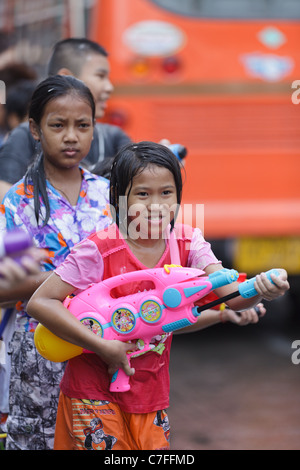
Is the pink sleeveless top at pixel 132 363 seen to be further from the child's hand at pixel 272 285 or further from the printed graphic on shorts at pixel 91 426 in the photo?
the child's hand at pixel 272 285

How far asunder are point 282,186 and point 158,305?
10.8 feet

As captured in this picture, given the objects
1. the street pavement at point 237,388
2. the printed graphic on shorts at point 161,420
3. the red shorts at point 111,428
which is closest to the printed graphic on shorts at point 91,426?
the red shorts at point 111,428

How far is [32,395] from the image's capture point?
2.67m

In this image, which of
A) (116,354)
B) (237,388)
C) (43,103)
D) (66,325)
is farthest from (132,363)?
(237,388)

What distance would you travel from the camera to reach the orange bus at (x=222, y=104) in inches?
207

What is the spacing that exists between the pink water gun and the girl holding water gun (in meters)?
0.04

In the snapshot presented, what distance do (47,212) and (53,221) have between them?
0.04 m

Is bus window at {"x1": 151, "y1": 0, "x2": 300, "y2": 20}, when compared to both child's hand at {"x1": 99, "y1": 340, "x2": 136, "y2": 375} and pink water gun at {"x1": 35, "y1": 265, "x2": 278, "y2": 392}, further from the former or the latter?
child's hand at {"x1": 99, "y1": 340, "x2": 136, "y2": 375}

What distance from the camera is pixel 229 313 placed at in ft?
8.89

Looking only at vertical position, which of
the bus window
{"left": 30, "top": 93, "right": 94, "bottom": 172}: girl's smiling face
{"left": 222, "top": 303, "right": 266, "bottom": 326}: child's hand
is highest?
the bus window

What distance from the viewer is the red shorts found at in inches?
91.6

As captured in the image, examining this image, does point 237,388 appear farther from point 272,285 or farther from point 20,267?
point 20,267

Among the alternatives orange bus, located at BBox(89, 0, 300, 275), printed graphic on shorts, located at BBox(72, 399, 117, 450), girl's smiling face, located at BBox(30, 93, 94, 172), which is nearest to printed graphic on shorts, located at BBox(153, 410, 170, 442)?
printed graphic on shorts, located at BBox(72, 399, 117, 450)

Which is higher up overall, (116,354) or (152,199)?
(152,199)
